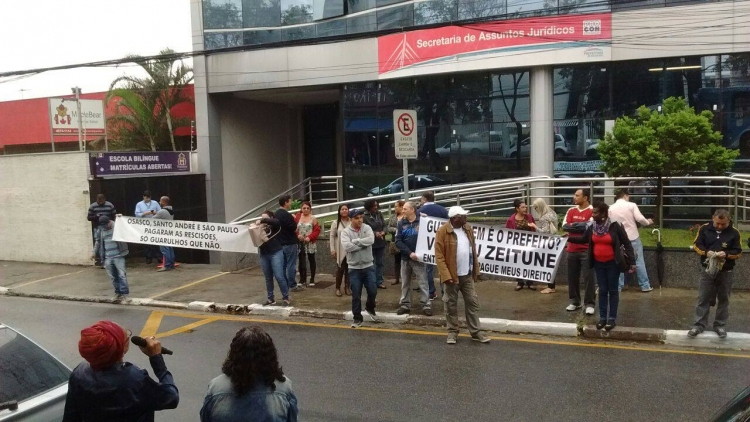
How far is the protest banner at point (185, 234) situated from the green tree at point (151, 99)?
13269 millimetres

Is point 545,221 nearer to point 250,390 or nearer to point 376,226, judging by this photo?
point 376,226

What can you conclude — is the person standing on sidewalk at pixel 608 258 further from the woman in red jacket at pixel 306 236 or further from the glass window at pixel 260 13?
the glass window at pixel 260 13

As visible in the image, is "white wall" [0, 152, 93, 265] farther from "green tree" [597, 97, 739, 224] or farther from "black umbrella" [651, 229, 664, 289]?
"black umbrella" [651, 229, 664, 289]

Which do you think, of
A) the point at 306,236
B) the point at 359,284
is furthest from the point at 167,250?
the point at 359,284

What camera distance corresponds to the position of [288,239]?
11.1 m

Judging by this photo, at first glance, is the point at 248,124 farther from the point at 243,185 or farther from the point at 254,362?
the point at 254,362

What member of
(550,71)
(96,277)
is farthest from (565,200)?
(96,277)

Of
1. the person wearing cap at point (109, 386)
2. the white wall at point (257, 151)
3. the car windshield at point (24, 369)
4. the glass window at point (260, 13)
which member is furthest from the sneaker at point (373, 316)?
the glass window at point (260, 13)

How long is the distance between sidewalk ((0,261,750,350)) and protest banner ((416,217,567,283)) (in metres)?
0.52

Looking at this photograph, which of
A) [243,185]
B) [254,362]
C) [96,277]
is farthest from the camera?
[243,185]

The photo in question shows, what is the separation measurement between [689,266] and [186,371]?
8.28m

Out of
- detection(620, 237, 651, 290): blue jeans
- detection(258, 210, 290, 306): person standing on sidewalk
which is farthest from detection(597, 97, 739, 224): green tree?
Answer: detection(258, 210, 290, 306): person standing on sidewalk

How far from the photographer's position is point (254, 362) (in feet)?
10.3

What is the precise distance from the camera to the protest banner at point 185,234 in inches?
515
